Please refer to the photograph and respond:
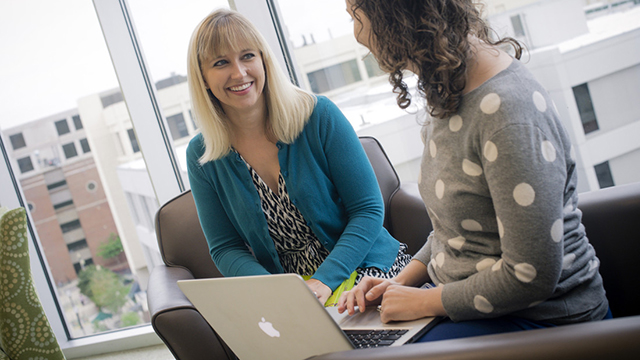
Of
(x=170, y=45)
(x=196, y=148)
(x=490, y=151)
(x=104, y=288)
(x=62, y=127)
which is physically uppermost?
(x=170, y=45)

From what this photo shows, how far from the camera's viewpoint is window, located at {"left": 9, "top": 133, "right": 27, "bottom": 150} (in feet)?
9.39

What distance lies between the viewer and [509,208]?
0.78 m

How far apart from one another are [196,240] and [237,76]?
2.19 ft

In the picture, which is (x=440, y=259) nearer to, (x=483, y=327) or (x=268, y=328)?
(x=483, y=327)

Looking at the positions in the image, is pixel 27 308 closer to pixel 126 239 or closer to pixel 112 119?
pixel 126 239

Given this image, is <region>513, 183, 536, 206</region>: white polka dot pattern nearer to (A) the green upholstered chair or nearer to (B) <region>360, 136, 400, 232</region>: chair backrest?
(B) <region>360, 136, 400, 232</region>: chair backrest

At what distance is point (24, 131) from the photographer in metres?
2.85

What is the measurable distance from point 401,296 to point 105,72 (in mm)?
2287

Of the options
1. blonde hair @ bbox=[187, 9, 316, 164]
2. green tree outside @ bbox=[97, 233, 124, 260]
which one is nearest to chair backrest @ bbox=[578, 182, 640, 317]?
blonde hair @ bbox=[187, 9, 316, 164]

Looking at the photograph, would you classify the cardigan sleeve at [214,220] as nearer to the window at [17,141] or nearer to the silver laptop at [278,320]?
the silver laptop at [278,320]

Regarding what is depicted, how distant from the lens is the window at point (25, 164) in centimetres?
287

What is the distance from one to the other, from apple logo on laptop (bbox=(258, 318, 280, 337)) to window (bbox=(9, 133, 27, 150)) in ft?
8.27

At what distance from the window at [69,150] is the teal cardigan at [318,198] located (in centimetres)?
152

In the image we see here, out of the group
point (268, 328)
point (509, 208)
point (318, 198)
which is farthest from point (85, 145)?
point (509, 208)
